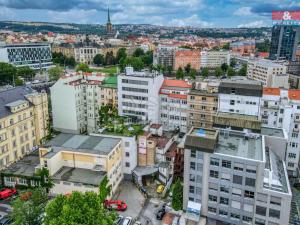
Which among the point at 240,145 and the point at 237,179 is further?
the point at 240,145

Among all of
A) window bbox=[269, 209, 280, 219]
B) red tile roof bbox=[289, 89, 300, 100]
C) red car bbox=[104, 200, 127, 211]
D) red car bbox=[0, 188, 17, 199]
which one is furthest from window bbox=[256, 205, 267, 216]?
red car bbox=[0, 188, 17, 199]

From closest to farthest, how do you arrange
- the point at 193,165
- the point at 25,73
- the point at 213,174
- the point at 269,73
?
the point at 213,174 → the point at 193,165 → the point at 269,73 → the point at 25,73

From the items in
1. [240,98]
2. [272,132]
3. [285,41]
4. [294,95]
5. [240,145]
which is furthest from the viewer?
[285,41]

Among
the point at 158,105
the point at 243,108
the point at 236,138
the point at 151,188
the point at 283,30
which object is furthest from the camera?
the point at 283,30

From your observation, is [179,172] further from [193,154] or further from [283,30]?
[283,30]

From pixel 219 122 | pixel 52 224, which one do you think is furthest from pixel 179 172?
pixel 52 224

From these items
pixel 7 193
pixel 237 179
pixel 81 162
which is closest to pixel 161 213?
pixel 237 179

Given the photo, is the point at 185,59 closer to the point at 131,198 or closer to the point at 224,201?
the point at 131,198

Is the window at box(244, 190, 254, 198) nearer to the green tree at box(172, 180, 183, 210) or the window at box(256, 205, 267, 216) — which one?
the window at box(256, 205, 267, 216)
